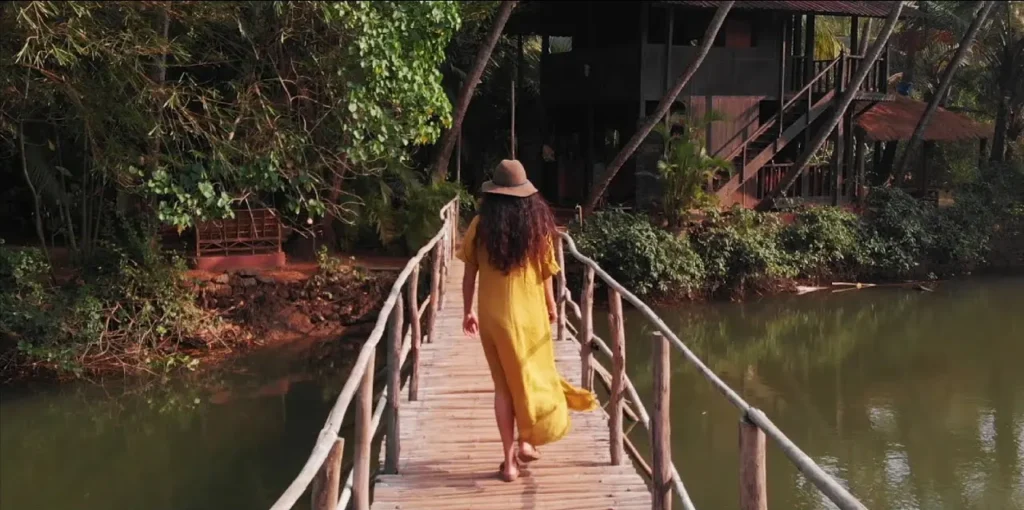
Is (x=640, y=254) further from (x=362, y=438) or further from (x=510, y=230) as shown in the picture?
(x=362, y=438)

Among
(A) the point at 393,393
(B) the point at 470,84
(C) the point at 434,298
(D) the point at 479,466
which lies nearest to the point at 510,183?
(A) the point at 393,393

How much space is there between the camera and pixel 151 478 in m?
8.27

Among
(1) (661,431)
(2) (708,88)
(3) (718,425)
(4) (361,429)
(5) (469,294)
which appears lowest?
(3) (718,425)

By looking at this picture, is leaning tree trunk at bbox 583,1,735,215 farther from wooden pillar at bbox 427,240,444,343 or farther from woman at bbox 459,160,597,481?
woman at bbox 459,160,597,481

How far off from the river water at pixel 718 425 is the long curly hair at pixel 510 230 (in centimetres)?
437

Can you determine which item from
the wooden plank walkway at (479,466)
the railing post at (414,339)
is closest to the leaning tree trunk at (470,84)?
the railing post at (414,339)

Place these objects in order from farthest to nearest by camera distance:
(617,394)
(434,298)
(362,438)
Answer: (434,298) → (617,394) → (362,438)

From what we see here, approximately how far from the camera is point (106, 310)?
10641 millimetres

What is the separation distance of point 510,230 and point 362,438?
1.15 metres

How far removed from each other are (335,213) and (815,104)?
962 centimetres

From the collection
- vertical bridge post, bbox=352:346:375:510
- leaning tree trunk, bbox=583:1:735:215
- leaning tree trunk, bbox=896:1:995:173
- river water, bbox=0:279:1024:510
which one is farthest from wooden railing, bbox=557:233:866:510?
leaning tree trunk, bbox=896:1:995:173

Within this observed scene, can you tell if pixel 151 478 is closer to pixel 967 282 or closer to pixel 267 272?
pixel 267 272

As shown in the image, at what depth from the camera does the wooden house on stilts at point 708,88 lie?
53.8ft

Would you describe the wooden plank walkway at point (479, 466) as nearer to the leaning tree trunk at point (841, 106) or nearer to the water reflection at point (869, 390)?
the water reflection at point (869, 390)
